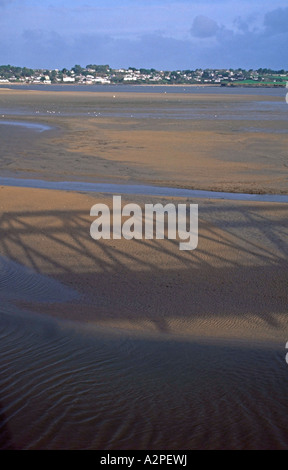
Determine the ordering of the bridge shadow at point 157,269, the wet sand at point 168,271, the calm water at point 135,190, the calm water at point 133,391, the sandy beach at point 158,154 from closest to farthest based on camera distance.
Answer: the calm water at point 133,391 → the wet sand at point 168,271 → the bridge shadow at point 157,269 → the calm water at point 135,190 → the sandy beach at point 158,154

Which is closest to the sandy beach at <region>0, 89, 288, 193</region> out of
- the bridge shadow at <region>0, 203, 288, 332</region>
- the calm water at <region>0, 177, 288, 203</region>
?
the calm water at <region>0, 177, 288, 203</region>

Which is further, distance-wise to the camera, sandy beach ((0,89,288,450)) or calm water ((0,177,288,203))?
calm water ((0,177,288,203))

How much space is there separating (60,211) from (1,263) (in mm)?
3452

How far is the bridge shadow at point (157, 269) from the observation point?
24.6 feet

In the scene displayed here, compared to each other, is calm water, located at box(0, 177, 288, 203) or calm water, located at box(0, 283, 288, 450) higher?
calm water, located at box(0, 177, 288, 203)

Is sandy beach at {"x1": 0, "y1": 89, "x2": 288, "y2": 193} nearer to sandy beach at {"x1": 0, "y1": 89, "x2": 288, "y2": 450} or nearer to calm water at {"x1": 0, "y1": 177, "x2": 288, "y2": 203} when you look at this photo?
calm water at {"x1": 0, "y1": 177, "x2": 288, "y2": 203}

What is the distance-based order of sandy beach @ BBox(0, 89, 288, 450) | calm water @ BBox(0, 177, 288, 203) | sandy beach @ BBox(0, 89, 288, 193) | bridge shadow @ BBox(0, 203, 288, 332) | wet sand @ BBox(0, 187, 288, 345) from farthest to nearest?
1. sandy beach @ BBox(0, 89, 288, 193)
2. calm water @ BBox(0, 177, 288, 203)
3. bridge shadow @ BBox(0, 203, 288, 332)
4. wet sand @ BBox(0, 187, 288, 345)
5. sandy beach @ BBox(0, 89, 288, 450)

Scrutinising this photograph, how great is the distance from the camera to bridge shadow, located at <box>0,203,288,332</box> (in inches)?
296

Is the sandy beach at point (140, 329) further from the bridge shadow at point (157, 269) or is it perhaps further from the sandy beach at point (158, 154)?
the sandy beach at point (158, 154)

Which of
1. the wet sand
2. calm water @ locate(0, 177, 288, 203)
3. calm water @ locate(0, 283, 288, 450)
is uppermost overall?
calm water @ locate(0, 177, 288, 203)

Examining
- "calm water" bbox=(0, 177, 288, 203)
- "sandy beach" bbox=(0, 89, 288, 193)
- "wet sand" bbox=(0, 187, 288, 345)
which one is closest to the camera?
"wet sand" bbox=(0, 187, 288, 345)

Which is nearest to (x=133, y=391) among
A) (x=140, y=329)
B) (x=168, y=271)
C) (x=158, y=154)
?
(x=140, y=329)

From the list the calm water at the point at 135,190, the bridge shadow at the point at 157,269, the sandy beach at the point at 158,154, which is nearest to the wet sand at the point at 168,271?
the bridge shadow at the point at 157,269

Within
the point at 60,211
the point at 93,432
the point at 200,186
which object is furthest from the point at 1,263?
the point at 200,186
